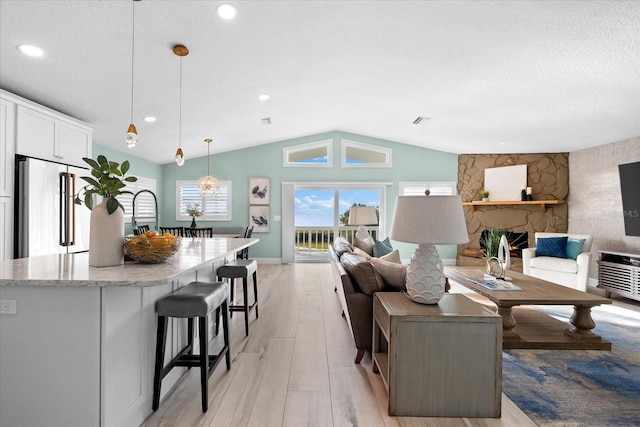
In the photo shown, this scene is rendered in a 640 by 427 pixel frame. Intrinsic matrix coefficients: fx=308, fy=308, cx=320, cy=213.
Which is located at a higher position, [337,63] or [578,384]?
[337,63]

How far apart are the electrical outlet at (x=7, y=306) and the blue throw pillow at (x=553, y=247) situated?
6417mm

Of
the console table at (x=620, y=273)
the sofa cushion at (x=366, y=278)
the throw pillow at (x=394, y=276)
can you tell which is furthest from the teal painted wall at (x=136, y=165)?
the console table at (x=620, y=273)

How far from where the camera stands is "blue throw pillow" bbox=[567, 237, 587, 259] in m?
4.89

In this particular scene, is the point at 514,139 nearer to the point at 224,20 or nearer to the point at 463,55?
the point at 463,55

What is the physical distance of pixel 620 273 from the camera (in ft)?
14.7

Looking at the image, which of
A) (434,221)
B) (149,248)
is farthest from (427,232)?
(149,248)

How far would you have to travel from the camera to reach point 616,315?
3711 millimetres

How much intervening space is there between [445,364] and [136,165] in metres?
6.62

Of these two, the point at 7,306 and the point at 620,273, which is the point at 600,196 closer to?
the point at 620,273

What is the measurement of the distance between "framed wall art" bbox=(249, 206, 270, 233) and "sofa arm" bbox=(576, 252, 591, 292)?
19.0 feet

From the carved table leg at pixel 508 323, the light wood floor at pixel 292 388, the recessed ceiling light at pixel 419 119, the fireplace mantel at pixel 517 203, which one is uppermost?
the recessed ceiling light at pixel 419 119

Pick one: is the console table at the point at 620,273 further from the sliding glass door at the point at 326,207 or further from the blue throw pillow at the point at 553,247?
the sliding glass door at the point at 326,207

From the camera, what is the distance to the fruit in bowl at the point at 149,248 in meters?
1.82

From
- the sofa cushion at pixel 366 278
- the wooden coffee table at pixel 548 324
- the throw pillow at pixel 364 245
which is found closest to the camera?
the sofa cushion at pixel 366 278
